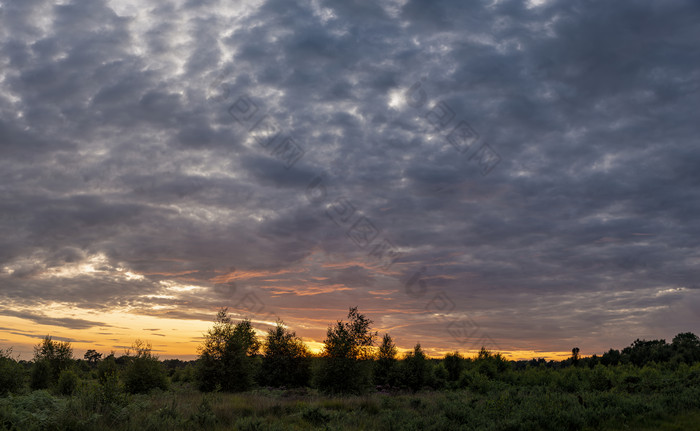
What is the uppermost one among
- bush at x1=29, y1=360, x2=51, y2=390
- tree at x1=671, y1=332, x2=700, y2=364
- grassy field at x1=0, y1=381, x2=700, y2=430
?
tree at x1=671, y1=332, x2=700, y2=364

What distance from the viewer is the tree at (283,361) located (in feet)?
171

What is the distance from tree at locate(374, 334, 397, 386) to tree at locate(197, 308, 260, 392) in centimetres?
1931

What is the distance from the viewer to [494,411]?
2298cm

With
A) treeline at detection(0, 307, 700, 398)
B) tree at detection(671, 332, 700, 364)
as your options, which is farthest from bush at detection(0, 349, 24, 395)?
tree at detection(671, 332, 700, 364)

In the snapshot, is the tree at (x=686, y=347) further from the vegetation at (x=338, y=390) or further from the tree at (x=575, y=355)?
the tree at (x=575, y=355)

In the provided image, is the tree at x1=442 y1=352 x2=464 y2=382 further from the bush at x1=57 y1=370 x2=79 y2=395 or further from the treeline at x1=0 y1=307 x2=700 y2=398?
the bush at x1=57 y1=370 x2=79 y2=395

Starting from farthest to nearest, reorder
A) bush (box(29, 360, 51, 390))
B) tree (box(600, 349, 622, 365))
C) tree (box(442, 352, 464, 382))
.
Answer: tree (box(600, 349, 622, 365)) < tree (box(442, 352, 464, 382)) < bush (box(29, 360, 51, 390))

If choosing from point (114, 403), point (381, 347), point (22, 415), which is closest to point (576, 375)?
point (381, 347)

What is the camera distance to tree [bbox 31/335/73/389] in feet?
148

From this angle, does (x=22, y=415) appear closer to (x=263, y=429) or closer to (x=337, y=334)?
(x=263, y=429)

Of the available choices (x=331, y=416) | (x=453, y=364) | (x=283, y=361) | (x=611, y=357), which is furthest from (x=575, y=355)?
(x=331, y=416)

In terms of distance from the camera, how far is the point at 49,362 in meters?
46.4

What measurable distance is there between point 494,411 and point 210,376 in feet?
93.2

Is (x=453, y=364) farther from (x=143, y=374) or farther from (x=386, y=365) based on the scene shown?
(x=143, y=374)
